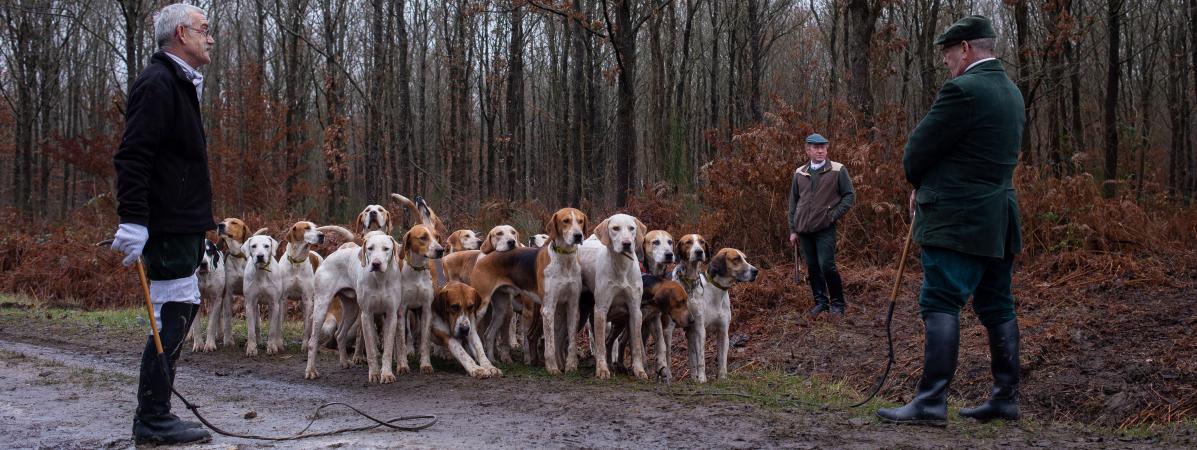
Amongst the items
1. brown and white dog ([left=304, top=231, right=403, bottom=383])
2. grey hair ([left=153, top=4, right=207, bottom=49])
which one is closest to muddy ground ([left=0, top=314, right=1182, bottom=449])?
brown and white dog ([left=304, top=231, right=403, bottom=383])

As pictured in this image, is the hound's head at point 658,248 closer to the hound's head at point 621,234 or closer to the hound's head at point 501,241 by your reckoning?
the hound's head at point 621,234

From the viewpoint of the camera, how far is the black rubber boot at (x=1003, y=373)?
532cm

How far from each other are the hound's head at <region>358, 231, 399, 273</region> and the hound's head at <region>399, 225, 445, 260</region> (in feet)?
0.39

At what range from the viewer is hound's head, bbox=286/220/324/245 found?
372 inches

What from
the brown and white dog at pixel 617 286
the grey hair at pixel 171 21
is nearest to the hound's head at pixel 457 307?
the brown and white dog at pixel 617 286

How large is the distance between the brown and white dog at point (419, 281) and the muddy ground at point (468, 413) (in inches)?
11.9

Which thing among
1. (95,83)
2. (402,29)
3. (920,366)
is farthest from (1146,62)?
(95,83)

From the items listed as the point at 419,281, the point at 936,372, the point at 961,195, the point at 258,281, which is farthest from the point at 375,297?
the point at 961,195

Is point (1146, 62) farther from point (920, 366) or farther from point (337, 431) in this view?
point (337, 431)

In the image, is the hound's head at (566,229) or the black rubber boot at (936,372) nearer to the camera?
the black rubber boot at (936,372)

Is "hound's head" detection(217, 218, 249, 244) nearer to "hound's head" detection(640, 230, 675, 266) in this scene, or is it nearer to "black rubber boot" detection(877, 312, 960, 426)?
"hound's head" detection(640, 230, 675, 266)

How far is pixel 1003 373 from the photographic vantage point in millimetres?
5332

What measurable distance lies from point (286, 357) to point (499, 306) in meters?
2.16

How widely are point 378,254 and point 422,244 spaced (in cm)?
38
